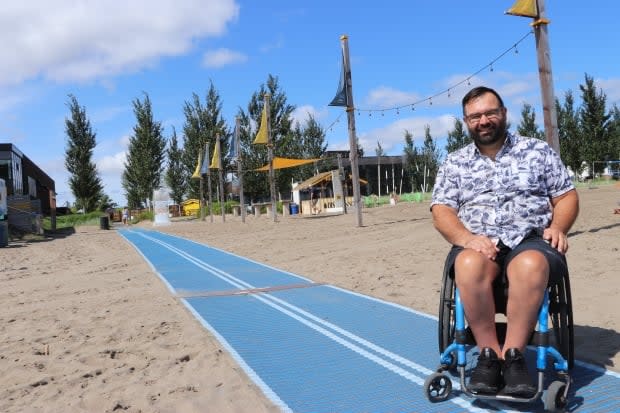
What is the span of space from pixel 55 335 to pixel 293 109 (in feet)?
131

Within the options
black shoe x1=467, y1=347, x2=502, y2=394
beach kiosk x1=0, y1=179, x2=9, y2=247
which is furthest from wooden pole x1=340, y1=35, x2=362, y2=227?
black shoe x1=467, y1=347, x2=502, y2=394

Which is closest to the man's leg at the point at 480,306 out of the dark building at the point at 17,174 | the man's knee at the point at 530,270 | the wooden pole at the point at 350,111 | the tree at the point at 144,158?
the man's knee at the point at 530,270

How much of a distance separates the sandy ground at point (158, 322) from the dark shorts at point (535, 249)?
0.99 metres

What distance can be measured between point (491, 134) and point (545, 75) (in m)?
6.61

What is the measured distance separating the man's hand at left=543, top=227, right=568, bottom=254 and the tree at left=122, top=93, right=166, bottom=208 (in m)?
44.3

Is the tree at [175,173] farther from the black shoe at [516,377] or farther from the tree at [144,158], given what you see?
the black shoe at [516,377]

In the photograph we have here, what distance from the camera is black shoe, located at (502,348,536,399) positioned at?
8.20 ft

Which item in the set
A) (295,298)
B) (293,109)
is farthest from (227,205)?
(295,298)

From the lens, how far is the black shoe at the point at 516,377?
2.50 metres

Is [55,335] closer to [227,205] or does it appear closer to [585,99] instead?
[227,205]

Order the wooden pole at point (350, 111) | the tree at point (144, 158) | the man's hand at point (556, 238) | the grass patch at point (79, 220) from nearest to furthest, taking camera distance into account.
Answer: the man's hand at point (556, 238)
the wooden pole at point (350, 111)
the grass patch at point (79, 220)
the tree at point (144, 158)

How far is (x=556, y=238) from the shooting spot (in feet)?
9.02

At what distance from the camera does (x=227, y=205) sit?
127ft

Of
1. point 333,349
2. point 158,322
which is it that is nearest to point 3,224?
point 158,322
